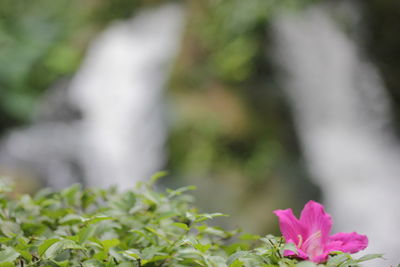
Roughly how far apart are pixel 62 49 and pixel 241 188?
389 cm

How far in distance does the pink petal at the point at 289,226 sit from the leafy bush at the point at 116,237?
0.02m

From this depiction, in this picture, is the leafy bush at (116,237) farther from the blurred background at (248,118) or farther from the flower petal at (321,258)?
the blurred background at (248,118)

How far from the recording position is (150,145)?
14.0 ft

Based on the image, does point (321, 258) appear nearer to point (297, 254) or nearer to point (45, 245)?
point (297, 254)

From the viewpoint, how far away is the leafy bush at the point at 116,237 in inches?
25.5

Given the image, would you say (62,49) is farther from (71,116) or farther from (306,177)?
(306,177)

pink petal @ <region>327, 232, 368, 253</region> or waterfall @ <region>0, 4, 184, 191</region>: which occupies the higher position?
waterfall @ <region>0, 4, 184, 191</region>

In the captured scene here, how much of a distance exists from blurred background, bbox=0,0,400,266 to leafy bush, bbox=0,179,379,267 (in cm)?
234

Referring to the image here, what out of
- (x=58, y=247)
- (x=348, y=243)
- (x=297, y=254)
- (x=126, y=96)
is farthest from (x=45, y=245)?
(x=126, y=96)

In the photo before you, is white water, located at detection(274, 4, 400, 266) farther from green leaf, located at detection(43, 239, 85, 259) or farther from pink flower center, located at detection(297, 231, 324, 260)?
green leaf, located at detection(43, 239, 85, 259)

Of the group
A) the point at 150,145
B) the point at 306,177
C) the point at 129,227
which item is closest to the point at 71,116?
the point at 150,145

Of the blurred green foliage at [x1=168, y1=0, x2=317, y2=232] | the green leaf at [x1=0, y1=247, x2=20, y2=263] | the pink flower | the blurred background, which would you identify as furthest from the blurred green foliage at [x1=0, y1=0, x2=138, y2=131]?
the pink flower

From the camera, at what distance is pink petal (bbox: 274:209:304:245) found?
2.37ft

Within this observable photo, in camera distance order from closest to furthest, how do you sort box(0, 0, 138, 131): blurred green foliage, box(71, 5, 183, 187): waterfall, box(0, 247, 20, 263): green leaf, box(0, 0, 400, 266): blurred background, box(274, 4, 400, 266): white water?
box(0, 247, 20, 263): green leaf
box(274, 4, 400, 266): white water
box(0, 0, 400, 266): blurred background
box(71, 5, 183, 187): waterfall
box(0, 0, 138, 131): blurred green foliage
